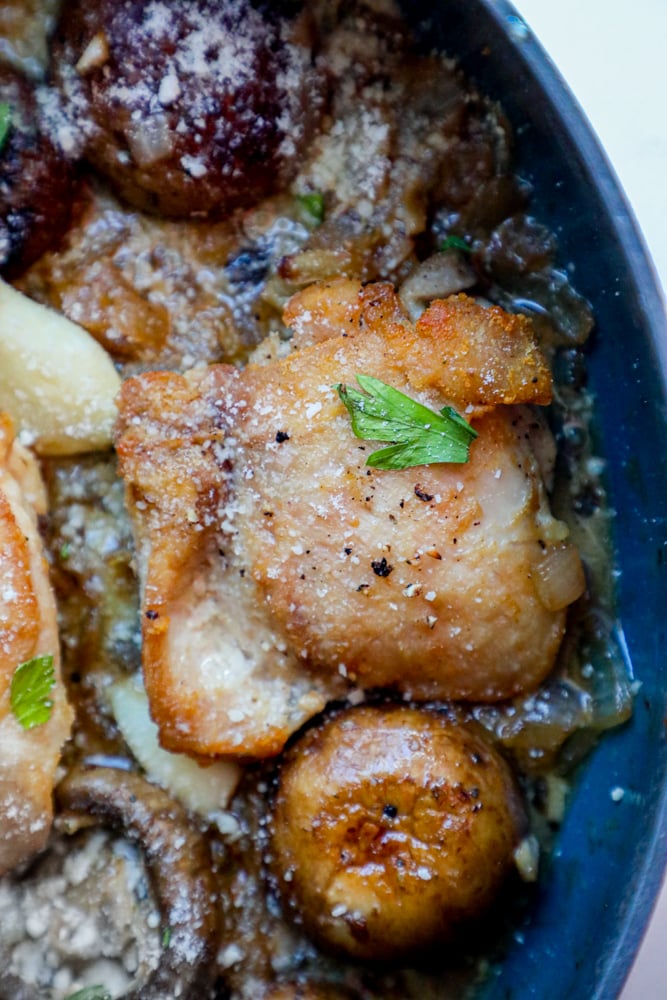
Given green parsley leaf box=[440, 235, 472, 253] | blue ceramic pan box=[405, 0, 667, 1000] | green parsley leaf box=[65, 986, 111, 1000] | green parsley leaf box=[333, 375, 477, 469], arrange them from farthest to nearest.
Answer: green parsley leaf box=[440, 235, 472, 253] → green parsley leaf box=[65, 986, 111, 1000] → green parsley leaf box=[333, 375, 477, 469] → blue ceramic pan box=[405, 0, 667, 1000]

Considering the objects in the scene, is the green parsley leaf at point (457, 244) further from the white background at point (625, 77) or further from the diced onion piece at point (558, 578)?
the diced onion piece at point (558, 578)

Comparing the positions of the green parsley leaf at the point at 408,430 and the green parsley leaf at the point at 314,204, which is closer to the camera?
the green parsley leaf at the point at 408,430

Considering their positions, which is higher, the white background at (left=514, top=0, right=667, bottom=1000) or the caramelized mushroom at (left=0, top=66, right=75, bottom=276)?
the white background at (left=514, top=0, right=667, bottom=1000)

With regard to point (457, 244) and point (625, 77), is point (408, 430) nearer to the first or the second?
point (457, 244)

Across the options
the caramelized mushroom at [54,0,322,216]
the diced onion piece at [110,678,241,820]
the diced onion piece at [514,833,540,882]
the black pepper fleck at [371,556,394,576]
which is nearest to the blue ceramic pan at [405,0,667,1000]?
the diced onion piece at [514,833,540,882]

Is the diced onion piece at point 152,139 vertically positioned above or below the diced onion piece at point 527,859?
above

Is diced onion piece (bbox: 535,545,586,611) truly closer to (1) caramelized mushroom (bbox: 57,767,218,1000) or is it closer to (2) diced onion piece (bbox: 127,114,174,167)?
(1) caramelized mushroom (bbox: 57,767,218,1000)

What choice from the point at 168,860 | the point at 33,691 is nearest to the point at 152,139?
the point at 33,691

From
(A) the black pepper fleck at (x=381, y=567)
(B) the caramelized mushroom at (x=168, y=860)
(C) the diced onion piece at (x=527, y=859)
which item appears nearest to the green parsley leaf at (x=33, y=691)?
(B) the caramelized mushroom at (x=168, y=860)
